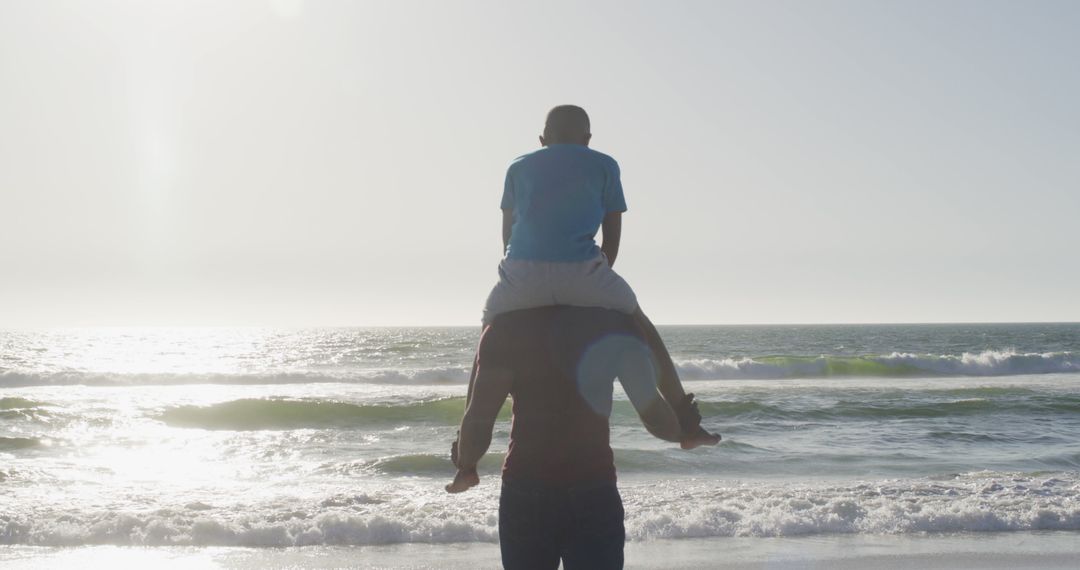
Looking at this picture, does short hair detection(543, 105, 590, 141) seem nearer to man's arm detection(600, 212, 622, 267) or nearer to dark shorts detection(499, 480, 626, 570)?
man's arm detection(600, 212, 622, 267)

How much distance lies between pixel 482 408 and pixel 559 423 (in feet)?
0.74

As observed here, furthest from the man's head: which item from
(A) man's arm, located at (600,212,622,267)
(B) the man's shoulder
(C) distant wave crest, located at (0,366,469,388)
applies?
(C) distant wave crest, located at (0,366,469,388)

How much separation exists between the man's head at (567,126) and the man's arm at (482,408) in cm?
69

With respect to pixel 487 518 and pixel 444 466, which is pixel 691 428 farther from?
pixel 444 466

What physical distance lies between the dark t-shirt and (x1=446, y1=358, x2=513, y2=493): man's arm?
1.1 inches

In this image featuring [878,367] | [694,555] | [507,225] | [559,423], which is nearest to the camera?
[559,423]

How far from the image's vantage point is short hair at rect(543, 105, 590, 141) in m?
2.56

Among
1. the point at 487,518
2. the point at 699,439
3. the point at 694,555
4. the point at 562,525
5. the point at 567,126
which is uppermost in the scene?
the point at 567,126

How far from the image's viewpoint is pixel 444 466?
12.4m

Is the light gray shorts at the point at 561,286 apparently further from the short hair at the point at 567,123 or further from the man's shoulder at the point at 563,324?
the short hair at the point at 567,123

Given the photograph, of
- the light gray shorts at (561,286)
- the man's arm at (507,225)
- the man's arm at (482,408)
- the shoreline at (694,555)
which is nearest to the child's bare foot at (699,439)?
the light gray shorts at (561,286)

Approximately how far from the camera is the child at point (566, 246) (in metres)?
2.39

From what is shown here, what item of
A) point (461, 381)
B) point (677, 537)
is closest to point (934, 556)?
point (677, 537)

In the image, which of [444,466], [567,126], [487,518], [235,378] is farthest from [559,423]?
[235,378]
